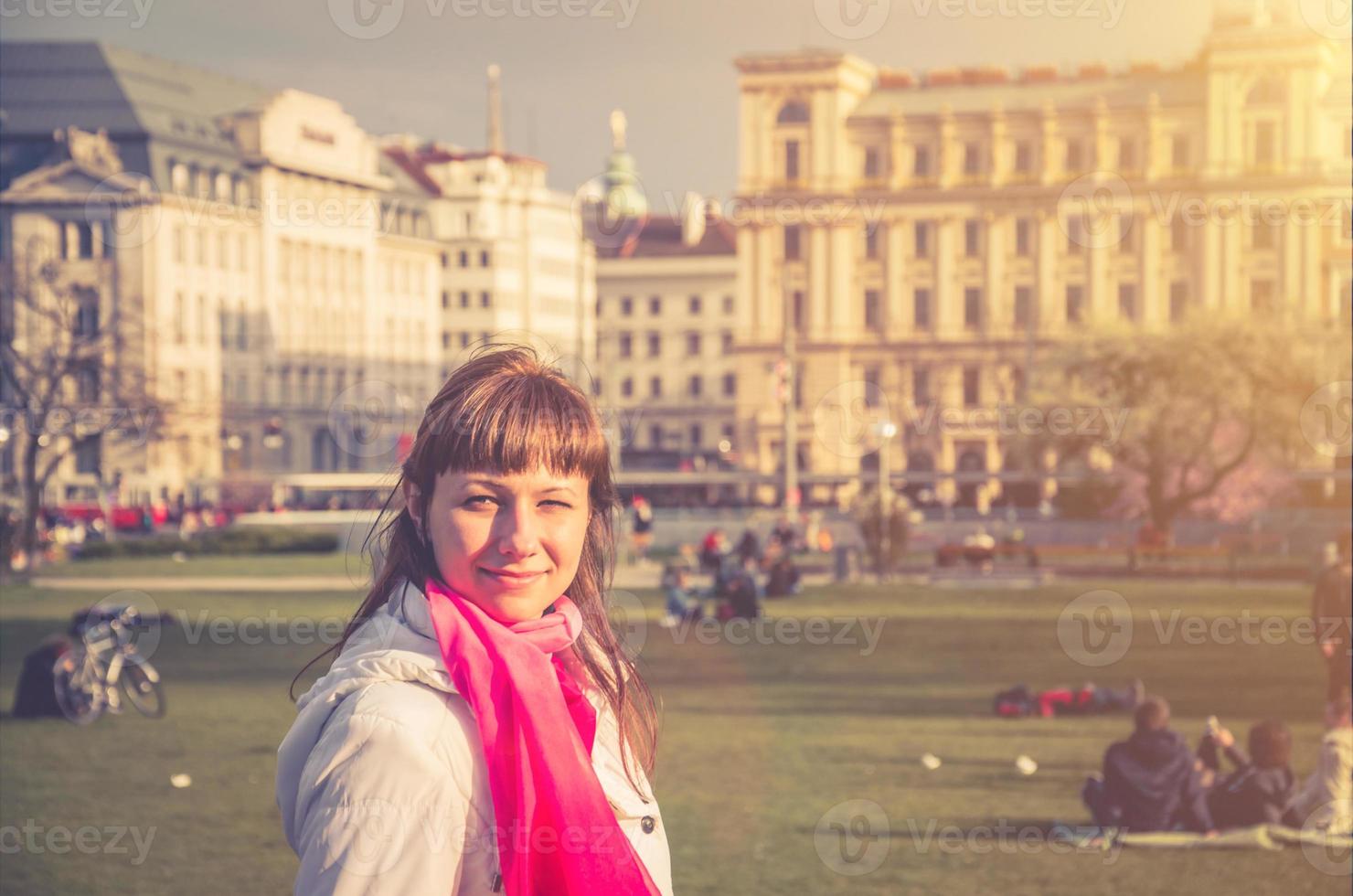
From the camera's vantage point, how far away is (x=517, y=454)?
8.80 feet

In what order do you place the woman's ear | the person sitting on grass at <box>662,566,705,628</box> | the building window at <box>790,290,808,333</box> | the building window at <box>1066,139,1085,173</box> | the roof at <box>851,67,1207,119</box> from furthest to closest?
the building window at <box>790,290,808,333</box>
the building window at <box>1066,139,1085,173</box>
the roof at <box>851,67,1207,119</box>
the person sitting on grass at <box>662,566,705,628</box>
the woman's ear

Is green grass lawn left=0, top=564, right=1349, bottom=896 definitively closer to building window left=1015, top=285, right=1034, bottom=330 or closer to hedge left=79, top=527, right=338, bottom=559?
hedge left=79, top=527, right=338, bottom=559

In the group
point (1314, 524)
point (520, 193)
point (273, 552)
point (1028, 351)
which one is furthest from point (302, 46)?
point (520, 193)

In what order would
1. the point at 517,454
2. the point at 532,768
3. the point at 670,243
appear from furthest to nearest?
1. the point at 670,243
2. the point at 517,454
3. the point at 532,768

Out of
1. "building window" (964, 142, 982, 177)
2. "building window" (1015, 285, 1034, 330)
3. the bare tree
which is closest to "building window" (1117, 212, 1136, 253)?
"building window" (1015, 285, 1034, 330)

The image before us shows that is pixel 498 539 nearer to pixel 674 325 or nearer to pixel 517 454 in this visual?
pixel 517 454

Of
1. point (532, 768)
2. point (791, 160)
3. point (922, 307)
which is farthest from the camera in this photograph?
point (922, 307)

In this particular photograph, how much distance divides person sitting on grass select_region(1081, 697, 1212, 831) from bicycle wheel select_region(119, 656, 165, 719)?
8131 millimetres

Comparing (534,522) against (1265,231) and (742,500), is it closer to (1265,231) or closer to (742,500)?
(742,500)

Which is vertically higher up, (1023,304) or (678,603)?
(1023,304)

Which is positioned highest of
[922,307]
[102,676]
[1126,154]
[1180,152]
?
[1126,154]

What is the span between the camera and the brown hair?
2.68m

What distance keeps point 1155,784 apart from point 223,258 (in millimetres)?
46186

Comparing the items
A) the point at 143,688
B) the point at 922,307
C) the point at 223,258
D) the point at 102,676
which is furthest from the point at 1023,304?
the point at 102,676
